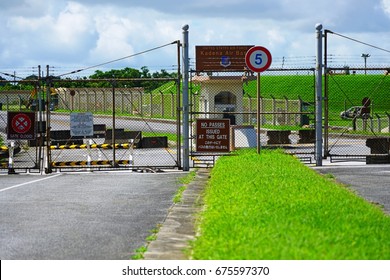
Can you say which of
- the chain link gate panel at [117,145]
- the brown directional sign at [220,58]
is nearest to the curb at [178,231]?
the chain link gate panel at [117,145]

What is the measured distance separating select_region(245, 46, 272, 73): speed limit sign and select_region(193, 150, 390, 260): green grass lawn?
6.40 m

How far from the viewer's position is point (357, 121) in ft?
175

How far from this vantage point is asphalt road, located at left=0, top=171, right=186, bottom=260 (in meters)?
11.0

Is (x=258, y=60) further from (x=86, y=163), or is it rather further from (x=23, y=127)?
(x=23, y=127)

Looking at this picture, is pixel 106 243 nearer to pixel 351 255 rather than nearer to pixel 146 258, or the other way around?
pixel 146 258

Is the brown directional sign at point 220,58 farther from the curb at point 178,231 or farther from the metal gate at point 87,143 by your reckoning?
the curb at point 178,231

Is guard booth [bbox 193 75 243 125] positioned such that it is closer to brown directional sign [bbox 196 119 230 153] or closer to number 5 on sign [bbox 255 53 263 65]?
brown directional sign [bbox 196 119 230 153]

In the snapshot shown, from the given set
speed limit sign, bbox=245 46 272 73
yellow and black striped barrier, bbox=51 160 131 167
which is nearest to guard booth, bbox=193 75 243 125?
yellow and black striped barrier, bbox=51 160 131 167

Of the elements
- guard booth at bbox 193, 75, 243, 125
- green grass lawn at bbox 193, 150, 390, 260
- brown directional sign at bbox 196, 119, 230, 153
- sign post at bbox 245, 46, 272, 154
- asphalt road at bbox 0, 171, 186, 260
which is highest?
sign post at bbox 245, 46, 272, 154

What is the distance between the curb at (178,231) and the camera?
10.2 meters

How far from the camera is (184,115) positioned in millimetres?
23688

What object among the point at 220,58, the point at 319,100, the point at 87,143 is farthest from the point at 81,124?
the point at 319,100

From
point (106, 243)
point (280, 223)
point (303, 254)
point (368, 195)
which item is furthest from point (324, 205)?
point (368, 195)

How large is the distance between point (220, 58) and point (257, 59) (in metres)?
4.64
